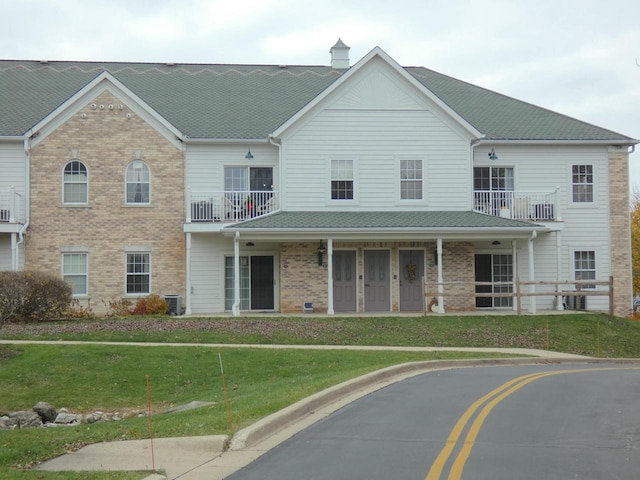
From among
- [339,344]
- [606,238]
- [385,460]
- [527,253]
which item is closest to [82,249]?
[339,344]

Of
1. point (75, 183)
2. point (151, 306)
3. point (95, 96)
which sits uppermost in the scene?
point (95, 96)

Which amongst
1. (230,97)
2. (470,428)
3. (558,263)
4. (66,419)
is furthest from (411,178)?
(470,428)

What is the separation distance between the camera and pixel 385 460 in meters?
8.64

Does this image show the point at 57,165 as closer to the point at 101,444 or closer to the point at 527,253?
the point at 527,253

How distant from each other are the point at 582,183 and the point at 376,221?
28.4 ft

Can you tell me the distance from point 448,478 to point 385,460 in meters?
0.98

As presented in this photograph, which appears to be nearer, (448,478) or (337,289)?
(448,478)

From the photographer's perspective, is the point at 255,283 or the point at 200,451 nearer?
the point at 200,451

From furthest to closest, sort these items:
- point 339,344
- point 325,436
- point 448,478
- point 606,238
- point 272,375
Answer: point 606,238
point 339,344
point 272,375
point 325,436
point 448,478

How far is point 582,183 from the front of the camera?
30.7m

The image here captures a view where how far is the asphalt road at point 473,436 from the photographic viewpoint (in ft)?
26.9

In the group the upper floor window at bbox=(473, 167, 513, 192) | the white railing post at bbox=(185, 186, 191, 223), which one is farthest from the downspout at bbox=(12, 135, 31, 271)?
the upper floor window at bbox=(473, 167, 513, 192)

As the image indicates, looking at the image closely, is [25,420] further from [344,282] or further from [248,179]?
[248,179]

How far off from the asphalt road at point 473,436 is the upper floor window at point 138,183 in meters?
16.5
